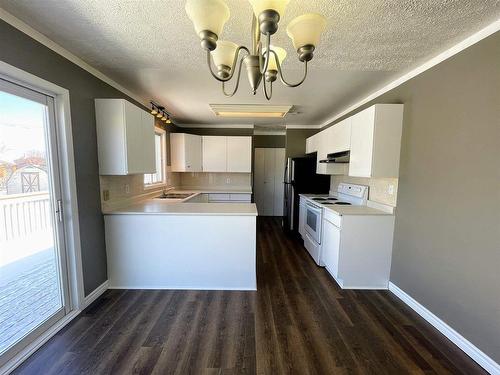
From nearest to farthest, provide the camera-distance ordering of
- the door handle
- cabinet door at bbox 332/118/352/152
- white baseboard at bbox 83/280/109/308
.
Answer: the door handle → white baseboard at bbox 83/280/109/308 → cabinet door at bbox 332/118/352/152

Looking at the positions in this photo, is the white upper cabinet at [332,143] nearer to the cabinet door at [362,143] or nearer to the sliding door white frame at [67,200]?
the cabinet door at [362,143]

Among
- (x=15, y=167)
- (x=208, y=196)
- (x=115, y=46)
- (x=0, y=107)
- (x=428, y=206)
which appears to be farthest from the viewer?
(x=208, y=196)

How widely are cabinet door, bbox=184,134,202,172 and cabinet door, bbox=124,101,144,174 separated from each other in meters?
1.80

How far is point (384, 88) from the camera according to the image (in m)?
2.67

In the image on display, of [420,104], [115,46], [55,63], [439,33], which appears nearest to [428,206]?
[420,104]

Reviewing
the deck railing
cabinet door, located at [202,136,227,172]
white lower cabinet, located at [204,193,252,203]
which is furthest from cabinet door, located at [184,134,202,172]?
the deck railing

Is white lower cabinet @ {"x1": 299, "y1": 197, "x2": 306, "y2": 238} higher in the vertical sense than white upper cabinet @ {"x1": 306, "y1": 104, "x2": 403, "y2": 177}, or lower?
lower

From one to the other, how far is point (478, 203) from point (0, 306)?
11.4 feet

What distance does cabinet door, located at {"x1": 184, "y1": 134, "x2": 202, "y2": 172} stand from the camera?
4461 mm

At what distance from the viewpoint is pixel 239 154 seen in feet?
15.8

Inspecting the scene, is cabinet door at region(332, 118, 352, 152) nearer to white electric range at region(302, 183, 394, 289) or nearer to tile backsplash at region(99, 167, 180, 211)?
white electric range at region(302, 183, 394, 289)

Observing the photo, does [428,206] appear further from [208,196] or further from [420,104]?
[208,196]

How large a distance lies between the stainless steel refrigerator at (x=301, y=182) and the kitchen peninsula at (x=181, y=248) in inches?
82.8

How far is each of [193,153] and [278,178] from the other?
247 centimetres
